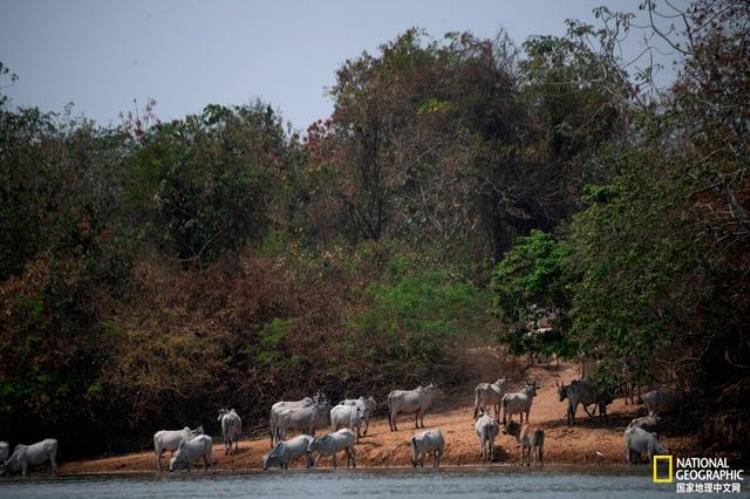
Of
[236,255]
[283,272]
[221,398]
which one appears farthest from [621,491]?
[236,255]

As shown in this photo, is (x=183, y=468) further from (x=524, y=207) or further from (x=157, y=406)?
(x=524, y=207)

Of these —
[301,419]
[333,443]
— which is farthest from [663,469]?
[301,419]

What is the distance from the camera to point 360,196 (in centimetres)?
4666

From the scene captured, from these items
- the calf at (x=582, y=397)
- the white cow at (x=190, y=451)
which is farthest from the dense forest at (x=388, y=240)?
the white cow at (x=190, y=451)

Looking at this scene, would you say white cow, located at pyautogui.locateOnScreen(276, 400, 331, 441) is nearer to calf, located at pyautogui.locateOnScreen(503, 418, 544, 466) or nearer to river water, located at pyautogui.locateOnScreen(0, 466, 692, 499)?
river water, located at pyautogui.locateOnScreen(0, 466, 692, 499)

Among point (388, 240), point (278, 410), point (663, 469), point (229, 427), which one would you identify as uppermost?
point (388, 240)

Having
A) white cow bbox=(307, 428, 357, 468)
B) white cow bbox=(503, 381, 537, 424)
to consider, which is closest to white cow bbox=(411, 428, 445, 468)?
white cow bbox=(307, 428, 357, 468)

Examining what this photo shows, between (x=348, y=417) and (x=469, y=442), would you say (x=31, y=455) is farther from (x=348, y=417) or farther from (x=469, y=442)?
(x=469, y=442)

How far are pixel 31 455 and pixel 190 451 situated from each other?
4649mm

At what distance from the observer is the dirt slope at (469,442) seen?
88.8ft

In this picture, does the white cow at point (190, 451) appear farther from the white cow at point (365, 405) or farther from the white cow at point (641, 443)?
the white cow at point (641, 443)

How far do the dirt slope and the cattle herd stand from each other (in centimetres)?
30

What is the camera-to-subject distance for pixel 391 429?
102 feet

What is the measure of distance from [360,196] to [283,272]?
9.15m
